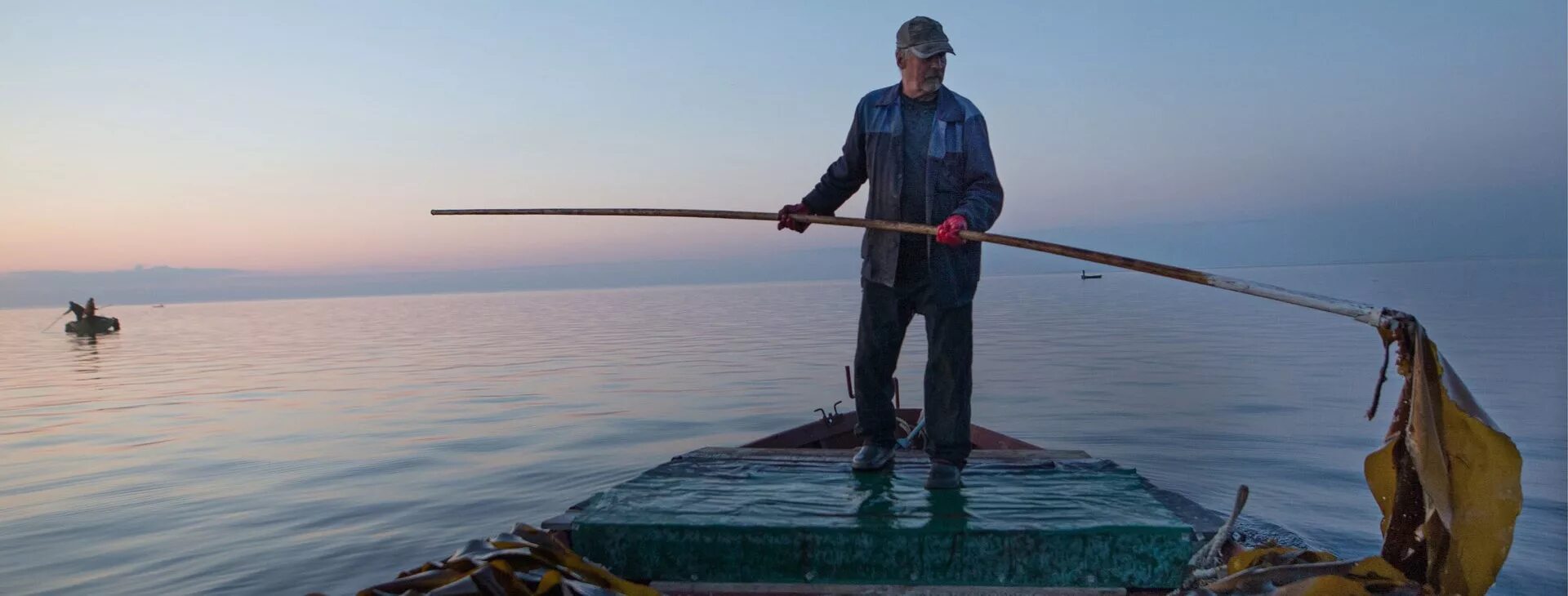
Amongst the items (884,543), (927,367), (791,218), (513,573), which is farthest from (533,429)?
(513,573)

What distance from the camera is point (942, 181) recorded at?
4379mm

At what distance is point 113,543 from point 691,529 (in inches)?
268

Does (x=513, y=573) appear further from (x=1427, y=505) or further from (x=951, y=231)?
(x=1427, y=505)

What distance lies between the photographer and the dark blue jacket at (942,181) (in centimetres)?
432

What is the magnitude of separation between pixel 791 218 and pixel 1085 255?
1505 mm

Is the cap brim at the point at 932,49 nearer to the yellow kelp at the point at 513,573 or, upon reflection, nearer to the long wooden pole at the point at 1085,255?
the long wooden pole at the point at 1085,255

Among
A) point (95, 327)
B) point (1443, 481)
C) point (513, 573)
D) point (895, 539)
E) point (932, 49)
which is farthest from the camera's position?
point (95, 327)

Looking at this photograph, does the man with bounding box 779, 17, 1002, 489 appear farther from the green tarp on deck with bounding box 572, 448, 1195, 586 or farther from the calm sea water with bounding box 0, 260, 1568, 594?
the calm sea water with bounding box 0, 260, 1568, 594

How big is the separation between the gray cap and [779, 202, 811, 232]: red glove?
37.5 inches

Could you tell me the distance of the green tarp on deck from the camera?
11.2 feet

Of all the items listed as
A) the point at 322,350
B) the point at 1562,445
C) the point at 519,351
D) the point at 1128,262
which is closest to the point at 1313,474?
the point at 1562,445

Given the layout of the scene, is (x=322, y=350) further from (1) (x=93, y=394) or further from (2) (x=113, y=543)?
(2) (x=113, y=543)

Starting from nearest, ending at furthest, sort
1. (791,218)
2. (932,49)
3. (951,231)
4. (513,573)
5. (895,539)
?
(513,573) < (895,539) < (951,231) < (932,49) < (791,218)

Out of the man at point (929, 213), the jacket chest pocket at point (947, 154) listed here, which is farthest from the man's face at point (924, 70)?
the jacket chest pocket at point (947, 154)
